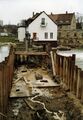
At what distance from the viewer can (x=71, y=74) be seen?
1169 cm

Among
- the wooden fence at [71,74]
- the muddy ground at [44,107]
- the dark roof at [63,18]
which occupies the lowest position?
the muddy ground at [44,107]

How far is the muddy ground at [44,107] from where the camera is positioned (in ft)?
30.3

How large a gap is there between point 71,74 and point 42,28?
51.9m

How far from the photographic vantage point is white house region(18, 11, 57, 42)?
205 ft

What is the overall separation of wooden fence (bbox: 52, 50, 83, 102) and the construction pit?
0.34 meters

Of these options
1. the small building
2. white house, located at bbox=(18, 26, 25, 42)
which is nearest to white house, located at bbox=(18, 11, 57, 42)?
the small building


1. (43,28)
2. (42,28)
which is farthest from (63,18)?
(42,28)

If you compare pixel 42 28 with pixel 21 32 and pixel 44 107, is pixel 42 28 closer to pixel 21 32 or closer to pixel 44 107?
pixel 21 32

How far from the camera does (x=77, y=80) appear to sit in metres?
10.6

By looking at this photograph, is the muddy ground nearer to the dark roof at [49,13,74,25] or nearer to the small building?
the small building

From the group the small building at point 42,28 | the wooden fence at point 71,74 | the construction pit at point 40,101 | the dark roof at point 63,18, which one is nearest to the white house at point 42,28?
the small building at point 42,28

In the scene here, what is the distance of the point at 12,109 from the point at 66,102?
2026 mm

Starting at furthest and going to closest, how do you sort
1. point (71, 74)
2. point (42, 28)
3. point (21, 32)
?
1. point (21, 32)
2. point (42, 28)
3. point (71, 74)

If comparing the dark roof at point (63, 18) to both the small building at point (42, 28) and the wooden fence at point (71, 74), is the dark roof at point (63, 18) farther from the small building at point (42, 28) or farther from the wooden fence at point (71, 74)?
the wooden fence at point (71, 74)
